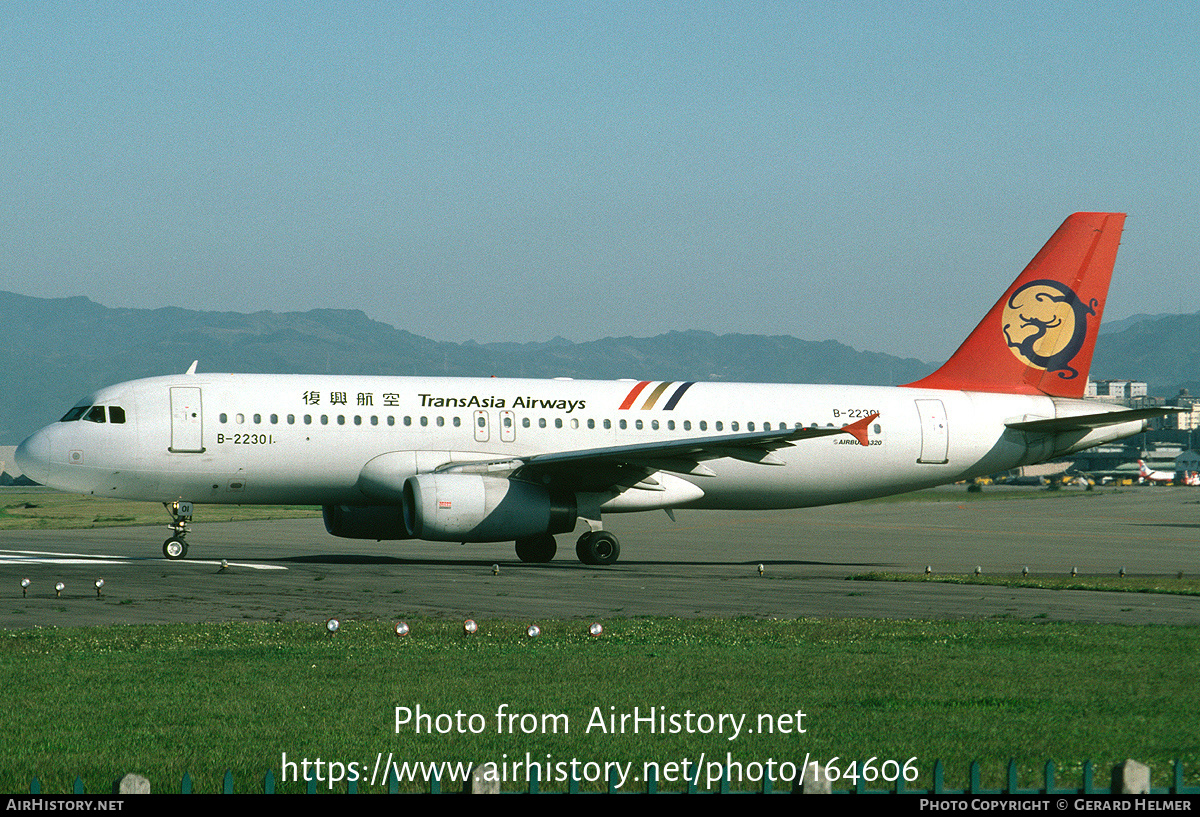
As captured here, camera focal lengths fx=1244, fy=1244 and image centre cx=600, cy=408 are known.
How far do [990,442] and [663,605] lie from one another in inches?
654

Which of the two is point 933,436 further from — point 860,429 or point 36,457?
point 36,457

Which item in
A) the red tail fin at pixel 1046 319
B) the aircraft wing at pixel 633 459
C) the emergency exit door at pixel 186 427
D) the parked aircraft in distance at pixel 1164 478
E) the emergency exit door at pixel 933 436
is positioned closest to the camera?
the aircraft wing at pixel 633 459

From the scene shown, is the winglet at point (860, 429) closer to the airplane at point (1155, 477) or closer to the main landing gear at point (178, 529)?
the main landing gear at point (178, 529)

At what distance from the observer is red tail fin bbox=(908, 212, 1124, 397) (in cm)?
3425

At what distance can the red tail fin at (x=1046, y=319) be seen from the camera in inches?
1348

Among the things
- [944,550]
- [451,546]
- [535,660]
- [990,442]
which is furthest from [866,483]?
[535,660]

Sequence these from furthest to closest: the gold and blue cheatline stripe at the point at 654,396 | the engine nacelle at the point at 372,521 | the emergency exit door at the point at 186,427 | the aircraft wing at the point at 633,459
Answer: the gold and blue cheatline stripe at the point at 654,396
the engine nacelle at the point at 372,521
the emergency exit door at the point at 186,427
the aircraft wing at the point at 633,459

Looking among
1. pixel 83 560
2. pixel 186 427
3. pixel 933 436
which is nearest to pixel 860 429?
pixel 933 436

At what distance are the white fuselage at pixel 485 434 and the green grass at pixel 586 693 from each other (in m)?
13.5

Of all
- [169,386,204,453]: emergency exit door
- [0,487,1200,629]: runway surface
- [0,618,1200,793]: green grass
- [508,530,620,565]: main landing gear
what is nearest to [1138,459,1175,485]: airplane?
[0,487,1200,629]: runway surface

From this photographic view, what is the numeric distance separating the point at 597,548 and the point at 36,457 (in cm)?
1317

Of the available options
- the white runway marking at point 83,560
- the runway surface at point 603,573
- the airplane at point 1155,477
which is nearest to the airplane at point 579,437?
the white runway marking at point 83,560

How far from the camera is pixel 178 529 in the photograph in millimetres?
29219

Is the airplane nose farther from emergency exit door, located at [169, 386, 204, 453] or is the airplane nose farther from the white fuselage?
emergency exit door, located at [169, 386, 204, 453]
